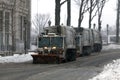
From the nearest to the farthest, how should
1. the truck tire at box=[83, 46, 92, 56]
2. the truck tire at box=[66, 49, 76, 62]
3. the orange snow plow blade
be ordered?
the orange snow plow blade < the truck tire at box=[66, 49, 76, 62] < the truck tire at box=[83, 46, 92, 56]

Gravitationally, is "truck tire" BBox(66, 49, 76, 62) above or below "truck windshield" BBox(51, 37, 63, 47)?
below

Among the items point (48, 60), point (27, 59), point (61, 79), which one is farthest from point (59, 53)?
point (61, 79)

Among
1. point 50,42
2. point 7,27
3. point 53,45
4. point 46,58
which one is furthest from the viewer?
point 7,27

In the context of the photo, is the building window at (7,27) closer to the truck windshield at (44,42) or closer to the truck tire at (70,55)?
the truck tire at (70,55)

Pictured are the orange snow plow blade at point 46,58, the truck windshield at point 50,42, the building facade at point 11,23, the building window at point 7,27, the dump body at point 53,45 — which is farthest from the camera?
the building window at point 7,27

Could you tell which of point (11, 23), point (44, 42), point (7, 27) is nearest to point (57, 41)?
point (44, 42)

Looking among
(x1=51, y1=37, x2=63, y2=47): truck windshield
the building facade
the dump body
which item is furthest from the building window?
(x1=51, y1=37, x2=63, y2=47): truck windshield

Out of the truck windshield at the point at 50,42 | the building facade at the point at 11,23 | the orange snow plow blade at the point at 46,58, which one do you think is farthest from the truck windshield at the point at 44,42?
the building facade at the point at 11,23

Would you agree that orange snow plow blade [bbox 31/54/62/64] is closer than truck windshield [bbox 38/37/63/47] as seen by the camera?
Yes

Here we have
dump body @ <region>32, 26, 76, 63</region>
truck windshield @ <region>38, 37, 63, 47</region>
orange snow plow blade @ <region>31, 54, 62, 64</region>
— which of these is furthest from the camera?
truck windshield @ <region>38, 37, 63, 47</region>

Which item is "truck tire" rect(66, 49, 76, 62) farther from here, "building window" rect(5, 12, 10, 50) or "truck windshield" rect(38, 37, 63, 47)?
"building window" rect(5, 12, 10, 50)

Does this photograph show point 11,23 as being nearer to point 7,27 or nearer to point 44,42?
point 7,27

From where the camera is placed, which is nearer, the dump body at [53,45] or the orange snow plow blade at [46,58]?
the orange snow plow blade at [46,58]

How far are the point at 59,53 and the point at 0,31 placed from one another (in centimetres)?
1741
